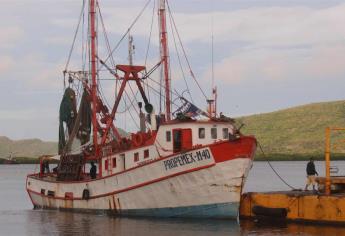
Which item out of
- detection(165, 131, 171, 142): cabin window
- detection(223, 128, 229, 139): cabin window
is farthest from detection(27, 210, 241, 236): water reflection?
detection(223, 128, 229, 139): cabin window

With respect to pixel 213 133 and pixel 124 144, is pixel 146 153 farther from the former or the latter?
pixel 213 133

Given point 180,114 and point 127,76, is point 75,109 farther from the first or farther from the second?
point 180,114

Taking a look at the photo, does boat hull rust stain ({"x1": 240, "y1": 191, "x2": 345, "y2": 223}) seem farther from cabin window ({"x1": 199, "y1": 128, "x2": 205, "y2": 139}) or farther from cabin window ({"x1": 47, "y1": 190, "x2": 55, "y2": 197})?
cabin window ({"x1": 47, "y1": 190, "x2": 55, "y2": 197})

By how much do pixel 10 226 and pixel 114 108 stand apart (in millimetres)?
9225

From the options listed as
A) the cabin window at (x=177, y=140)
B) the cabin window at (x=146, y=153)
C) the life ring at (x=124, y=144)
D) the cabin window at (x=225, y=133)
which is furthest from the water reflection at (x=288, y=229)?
the life ring at (x=124, y=144)

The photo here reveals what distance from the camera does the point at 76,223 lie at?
128 ft

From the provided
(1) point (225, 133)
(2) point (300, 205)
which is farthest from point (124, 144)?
(2) point (300, 205)

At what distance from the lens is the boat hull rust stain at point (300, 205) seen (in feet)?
105

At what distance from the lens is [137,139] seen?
38.8 metres

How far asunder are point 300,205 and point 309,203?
0.64m

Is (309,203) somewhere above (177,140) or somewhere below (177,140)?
below

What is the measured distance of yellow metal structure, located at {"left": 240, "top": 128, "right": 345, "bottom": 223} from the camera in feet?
105

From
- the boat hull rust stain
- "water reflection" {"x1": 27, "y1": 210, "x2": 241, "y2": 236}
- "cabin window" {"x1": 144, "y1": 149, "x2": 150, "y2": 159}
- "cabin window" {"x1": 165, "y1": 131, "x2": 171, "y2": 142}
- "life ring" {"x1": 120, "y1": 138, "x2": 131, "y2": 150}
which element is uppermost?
"cabin window" {"x1": 165, "y1": 131, "x2": 171, "y2": 142}

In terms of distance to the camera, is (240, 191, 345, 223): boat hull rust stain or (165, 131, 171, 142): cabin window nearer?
(240, 191, 345, 223): boat hull rust stain
